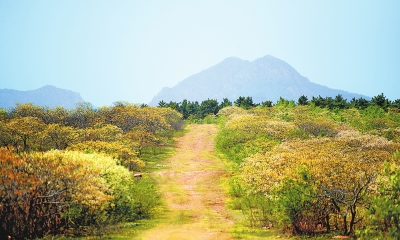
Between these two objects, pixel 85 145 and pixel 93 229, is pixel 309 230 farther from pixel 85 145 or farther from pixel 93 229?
pixel 85 145

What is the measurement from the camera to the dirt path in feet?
67.1

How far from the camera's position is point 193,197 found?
30.2 metres

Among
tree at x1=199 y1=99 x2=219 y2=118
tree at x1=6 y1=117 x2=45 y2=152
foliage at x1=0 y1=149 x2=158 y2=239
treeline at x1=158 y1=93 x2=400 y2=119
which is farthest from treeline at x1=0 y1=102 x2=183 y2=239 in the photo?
tree at x1=199 y1=99 x2=219 y2=118

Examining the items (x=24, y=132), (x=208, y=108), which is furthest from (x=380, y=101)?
(x=24, y=132)

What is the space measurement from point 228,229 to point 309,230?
4.96 meters

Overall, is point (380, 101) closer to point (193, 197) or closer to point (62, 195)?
point (193, 197)

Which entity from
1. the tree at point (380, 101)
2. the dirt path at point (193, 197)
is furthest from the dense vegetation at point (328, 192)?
the tree at point (380, 101)

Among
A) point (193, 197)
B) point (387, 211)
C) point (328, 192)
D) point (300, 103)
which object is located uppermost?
point (300, 103)

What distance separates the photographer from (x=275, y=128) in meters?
44.1

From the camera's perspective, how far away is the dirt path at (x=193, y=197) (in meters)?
20.4

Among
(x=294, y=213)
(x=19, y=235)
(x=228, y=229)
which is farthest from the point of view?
(x=228, y=229)

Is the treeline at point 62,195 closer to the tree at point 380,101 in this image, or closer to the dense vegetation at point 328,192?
the dense vegetation at point 328,192

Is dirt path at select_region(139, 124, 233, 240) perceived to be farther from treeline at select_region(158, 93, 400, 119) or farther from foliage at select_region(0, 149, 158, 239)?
treeline at select_region(158, 93, 400, 119)

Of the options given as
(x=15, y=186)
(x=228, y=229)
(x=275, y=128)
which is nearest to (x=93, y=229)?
(x=15, y=186)
